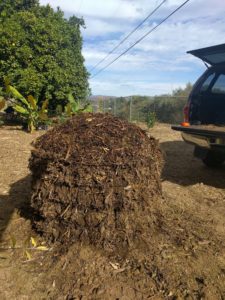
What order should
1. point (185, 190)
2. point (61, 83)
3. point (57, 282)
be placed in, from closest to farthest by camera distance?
point (57, 282) → point (185, 190) → point (61, 83)

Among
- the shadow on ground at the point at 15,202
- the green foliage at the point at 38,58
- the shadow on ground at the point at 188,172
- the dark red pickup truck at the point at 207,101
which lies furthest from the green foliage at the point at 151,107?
the shadow on ground at the point at 15,202

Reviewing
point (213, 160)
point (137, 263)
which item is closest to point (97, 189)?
point (137, 263)

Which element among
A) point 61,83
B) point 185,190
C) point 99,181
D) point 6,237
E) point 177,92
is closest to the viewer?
point 99,181

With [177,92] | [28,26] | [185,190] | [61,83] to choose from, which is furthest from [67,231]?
[177,92]

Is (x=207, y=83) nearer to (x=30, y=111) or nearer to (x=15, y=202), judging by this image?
(x=15, y=202)

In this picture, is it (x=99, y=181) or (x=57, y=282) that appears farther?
(x=99, y=181)

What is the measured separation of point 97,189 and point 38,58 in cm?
925

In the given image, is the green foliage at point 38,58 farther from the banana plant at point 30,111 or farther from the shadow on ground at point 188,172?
the shadow on ground at point 188,172

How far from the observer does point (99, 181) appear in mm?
3637

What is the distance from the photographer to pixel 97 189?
366 cm

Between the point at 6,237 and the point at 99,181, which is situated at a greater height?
the point at 99,181

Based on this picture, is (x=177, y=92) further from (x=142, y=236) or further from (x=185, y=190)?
(x=142, y=236)

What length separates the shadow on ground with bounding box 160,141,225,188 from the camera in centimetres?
644

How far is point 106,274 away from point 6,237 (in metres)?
1.35
